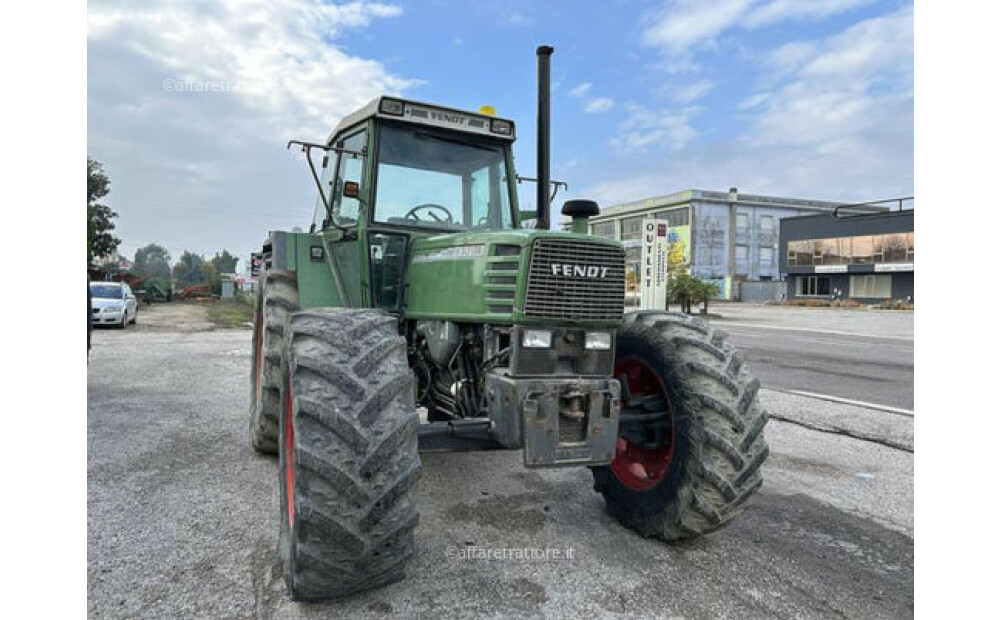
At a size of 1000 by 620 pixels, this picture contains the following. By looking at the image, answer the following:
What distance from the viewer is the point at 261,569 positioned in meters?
3.10

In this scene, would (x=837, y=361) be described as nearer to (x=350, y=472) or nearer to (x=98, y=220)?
(x=350, y=472)

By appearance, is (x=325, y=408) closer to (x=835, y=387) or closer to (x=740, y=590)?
(x=740, y=590)

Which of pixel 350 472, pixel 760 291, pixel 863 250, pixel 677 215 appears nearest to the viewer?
pixel 350 472

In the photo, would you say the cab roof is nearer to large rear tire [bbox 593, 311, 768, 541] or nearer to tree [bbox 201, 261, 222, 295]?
large rear tire [bbox 593, 311, 768, 541]

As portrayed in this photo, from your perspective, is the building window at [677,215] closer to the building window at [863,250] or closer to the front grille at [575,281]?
the building window at [863,250]

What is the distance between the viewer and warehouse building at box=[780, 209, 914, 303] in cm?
4300

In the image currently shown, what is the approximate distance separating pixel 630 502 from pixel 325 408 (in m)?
1.99

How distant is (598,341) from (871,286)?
4834 centimetres

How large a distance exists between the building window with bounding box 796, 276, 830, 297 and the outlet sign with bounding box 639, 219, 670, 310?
140 ft

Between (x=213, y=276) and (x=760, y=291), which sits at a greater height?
(x=213, y=276)

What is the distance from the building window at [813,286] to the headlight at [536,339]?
50.6 meters

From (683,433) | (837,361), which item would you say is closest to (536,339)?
(683,433)

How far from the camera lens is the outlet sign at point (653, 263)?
1080 cm

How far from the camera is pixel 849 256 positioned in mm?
46312
